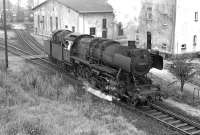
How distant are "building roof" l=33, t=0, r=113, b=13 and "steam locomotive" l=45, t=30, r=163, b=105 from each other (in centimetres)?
1540

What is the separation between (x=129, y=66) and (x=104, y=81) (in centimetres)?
276

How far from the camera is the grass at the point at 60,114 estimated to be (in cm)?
1045

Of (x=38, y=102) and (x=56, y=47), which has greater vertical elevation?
(x=56, y=47)

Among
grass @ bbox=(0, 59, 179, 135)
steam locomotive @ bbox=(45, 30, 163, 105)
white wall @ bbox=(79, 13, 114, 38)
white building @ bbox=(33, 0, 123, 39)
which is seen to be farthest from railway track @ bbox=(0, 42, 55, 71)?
white wall @ bbox=(79, 13, 114, 38)

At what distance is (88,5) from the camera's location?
36500mm

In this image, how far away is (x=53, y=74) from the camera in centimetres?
2072

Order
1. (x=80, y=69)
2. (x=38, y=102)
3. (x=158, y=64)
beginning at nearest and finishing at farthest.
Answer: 1. (x=38, y=102)
2. (x=158, y=64)
3. (x=80, y=69)

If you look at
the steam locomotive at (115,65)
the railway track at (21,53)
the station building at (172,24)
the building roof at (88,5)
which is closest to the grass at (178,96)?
the steam locomotive at (115,65)

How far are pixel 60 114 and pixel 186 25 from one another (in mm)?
18916

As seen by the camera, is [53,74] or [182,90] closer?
[182,90]

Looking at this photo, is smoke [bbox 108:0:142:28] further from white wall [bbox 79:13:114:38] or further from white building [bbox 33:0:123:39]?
white building [bbox 33:0:123:39]

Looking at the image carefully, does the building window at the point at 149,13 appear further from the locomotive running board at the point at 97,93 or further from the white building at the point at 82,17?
the locomotive running board at the point at 97,93

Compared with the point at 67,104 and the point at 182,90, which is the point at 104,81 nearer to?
the point at 67,104

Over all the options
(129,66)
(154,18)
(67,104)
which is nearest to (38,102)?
(67,104)
